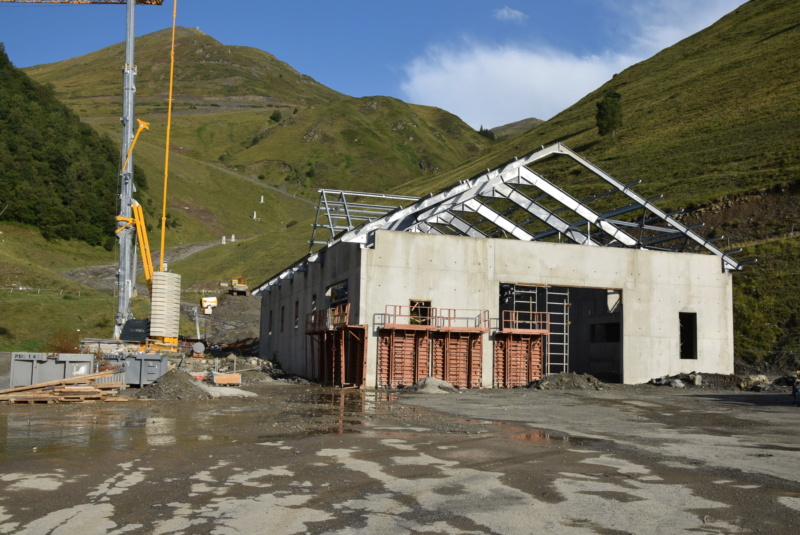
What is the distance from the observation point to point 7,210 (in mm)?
90188

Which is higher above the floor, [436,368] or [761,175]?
[761,175]

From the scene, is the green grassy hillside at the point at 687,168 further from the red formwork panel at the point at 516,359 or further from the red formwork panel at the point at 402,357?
the red formwork panel at the point at 402,357

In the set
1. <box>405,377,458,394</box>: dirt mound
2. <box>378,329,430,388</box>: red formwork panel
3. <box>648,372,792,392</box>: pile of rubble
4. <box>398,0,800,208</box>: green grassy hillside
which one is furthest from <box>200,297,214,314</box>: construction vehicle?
<box>398,0,800,208</box>: green grassy hillside

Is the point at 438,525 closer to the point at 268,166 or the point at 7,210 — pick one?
the point at 7,210

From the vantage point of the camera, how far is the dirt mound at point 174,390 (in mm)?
23828

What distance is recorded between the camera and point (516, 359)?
1278 inches

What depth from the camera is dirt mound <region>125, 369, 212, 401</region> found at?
78.2 ft

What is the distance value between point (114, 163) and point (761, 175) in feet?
300

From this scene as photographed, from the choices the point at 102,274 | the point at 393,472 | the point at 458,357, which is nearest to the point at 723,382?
the point at 458,357

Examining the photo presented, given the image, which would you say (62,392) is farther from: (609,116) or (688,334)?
(609,116)

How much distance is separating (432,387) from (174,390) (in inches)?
379

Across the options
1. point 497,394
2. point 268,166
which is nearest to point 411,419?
point 497,394

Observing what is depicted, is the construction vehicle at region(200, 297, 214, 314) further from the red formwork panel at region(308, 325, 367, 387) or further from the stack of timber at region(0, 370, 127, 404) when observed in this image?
the stack of timber at region(0, 370, 127, 404)

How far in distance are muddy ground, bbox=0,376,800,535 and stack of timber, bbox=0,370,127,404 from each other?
217cm
